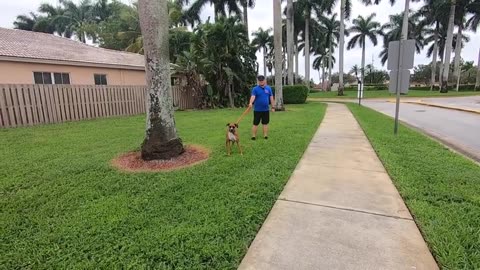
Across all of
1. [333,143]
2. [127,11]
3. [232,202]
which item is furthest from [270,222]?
[127,11]

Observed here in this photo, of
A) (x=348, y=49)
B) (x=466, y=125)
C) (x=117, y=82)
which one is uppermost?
(x=348, y=49)

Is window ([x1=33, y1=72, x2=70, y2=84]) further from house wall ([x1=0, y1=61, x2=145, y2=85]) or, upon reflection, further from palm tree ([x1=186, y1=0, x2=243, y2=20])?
palm tree ([x1=186, y1=0, x2=243, y2=20])

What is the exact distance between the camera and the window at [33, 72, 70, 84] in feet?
41.7

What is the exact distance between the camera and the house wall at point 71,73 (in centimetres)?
1176

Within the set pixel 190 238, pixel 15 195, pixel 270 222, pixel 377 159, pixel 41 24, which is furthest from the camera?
pixel 41 24

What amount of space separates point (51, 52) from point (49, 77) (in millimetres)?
1293

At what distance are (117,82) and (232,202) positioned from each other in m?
15.2

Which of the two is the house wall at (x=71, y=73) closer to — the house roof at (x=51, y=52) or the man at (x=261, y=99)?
the house roof at (x=51, y=52)

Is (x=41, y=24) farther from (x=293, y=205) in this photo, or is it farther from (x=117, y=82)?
(x=293, y=205)

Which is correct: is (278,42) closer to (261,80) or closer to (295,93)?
(295,93)

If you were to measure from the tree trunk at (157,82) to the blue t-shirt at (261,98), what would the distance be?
2.61m

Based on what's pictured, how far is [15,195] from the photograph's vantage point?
3.65 meters

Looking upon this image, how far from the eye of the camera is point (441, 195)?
11.4 feet

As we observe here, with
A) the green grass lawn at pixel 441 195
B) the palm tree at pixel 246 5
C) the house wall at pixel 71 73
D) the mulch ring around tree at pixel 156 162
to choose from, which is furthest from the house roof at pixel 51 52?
the palm tree at pixel 246 5
